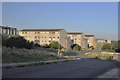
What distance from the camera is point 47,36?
8250 centimetres

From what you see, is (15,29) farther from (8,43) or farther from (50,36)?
(8,43)

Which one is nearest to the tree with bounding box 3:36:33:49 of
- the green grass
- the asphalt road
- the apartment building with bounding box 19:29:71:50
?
the green grass

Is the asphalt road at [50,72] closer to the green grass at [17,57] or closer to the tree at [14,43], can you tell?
the green grass at [17,57]

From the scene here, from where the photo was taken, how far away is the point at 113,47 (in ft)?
234

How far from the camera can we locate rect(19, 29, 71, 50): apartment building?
80.9 m

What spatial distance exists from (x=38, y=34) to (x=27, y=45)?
36676 millimetres

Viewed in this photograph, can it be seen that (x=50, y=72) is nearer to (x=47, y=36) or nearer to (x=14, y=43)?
(x=14, y=43)

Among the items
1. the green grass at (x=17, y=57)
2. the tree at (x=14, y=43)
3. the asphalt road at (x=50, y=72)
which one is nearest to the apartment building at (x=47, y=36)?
the tree at (x=14, y=43)

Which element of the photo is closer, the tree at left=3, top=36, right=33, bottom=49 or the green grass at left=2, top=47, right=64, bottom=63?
the green grass at left=2, top=47, right=64, bottom=63

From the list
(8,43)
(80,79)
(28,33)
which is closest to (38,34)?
(28,33)

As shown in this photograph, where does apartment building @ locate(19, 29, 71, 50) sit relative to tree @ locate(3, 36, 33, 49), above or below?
above

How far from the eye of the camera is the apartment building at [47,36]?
80.9m

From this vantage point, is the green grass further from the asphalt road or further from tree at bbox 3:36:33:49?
tree at bbox 3:36:33:49

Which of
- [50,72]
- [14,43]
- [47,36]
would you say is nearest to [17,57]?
[50,72]
